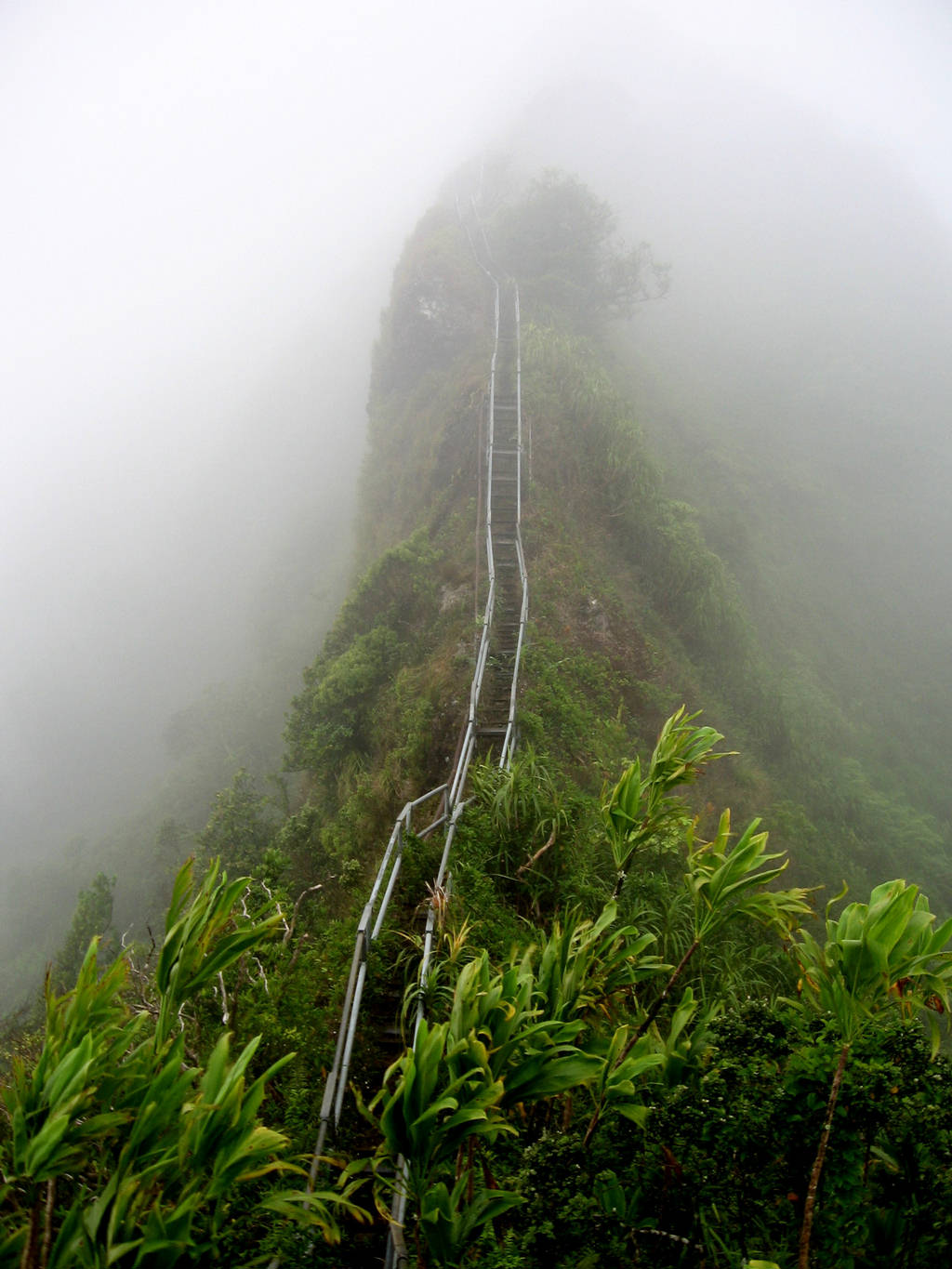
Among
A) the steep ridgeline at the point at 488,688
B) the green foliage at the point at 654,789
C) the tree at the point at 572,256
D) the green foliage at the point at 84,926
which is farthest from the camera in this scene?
the tree at the point at 572,256

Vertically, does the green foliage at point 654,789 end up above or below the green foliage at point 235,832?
above

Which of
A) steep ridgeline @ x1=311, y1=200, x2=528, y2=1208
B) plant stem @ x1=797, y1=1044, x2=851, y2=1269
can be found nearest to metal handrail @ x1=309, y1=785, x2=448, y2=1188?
steep ridgeline @ x1=311, y1=200, x2=528, y2=1208

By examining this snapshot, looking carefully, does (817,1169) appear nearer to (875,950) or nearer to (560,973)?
(875,950)

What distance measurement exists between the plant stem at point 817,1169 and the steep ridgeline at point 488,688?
1414 mm

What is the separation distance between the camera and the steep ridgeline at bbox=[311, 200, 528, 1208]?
11.6 ft

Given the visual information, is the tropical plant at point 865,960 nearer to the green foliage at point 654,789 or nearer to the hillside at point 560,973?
the hillside at point 560,973

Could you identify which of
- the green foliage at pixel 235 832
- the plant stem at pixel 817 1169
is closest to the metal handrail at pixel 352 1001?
the plant stem at pixel 817 1169

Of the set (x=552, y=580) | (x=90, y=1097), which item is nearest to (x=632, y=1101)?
(x=90, y=1097)

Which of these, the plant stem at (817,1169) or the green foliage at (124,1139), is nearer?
the green foliage at (124,1139)

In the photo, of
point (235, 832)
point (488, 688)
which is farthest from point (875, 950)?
point (235, 832)

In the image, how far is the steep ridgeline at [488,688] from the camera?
3544 mm

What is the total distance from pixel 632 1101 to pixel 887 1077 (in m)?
0.81

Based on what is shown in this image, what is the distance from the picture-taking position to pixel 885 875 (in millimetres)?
9625

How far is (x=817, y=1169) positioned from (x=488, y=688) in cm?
679
